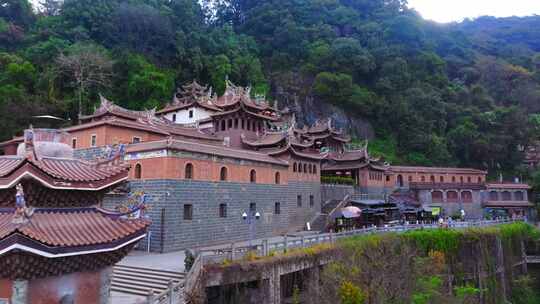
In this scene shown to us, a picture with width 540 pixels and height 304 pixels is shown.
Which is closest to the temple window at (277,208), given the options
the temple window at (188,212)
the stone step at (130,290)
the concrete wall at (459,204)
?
the temple window at (188,212)

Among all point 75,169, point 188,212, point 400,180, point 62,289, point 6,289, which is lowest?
point 62,289

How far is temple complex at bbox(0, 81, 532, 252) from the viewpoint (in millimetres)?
21469

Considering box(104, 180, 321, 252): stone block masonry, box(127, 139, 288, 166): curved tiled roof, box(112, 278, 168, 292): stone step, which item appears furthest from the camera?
box(127, 139, 288, 166): curved tiled roof

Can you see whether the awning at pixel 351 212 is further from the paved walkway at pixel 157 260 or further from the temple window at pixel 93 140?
the temple window at pixel 93 140

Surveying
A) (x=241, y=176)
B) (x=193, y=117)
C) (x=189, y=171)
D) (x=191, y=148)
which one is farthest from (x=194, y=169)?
(x=193, y=117)

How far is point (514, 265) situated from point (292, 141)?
1905 centimetres

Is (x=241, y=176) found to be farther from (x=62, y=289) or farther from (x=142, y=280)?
(x=62, y=289)

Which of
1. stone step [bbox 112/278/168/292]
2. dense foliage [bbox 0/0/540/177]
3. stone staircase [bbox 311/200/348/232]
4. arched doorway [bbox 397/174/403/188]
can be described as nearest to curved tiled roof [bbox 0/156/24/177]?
stone step [bbox 112/278/168/292]

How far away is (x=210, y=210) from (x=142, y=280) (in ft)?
25.5

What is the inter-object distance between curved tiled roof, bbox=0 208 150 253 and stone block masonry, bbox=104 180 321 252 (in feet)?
34.2

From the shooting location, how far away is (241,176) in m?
25.4

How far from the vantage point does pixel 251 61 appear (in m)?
63.6

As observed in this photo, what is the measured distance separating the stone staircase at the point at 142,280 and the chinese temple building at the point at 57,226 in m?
4.59

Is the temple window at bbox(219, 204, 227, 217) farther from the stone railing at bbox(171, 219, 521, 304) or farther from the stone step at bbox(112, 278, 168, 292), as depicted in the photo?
the stone step at bbox(112, 278, 168, 292)
